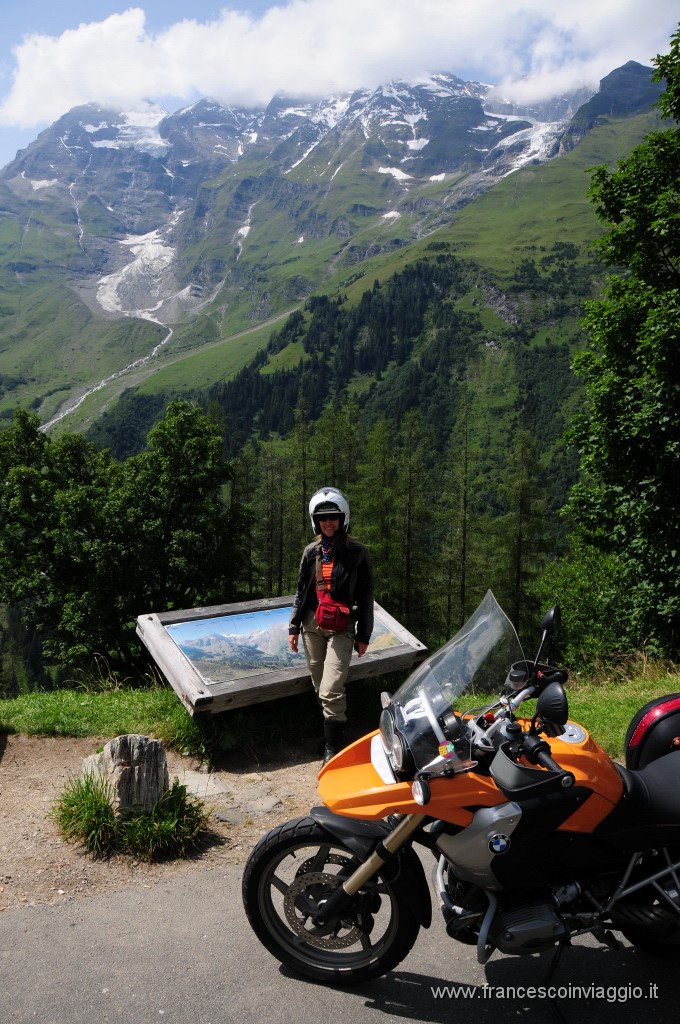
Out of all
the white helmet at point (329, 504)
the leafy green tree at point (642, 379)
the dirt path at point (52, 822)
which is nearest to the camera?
the dirt path at point (52, 822)

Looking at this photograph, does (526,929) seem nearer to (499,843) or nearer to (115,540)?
(499,843)

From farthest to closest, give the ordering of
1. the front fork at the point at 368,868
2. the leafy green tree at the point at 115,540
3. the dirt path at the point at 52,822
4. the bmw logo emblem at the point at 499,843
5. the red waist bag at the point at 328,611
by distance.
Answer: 1. the leafy green tree at the point at 115,540
2. the red waist bag at the point at 328,611
3. the dirt path at the point at 52,822
4. the front fork at the point at 368,868
5. the bmw logo emblem at the point at 499,843

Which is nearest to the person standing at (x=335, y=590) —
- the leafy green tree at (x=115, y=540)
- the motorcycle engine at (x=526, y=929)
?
the motorcycle engine at (x=526, y=929)

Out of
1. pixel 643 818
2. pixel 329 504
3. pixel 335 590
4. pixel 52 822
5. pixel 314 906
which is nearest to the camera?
pixel 643 818

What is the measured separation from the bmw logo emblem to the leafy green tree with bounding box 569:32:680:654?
38.8 feet

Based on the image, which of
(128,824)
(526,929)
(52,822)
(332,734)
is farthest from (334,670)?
(526,929)

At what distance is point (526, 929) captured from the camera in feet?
11.9

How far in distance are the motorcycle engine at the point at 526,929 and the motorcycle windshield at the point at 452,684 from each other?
2.68ft

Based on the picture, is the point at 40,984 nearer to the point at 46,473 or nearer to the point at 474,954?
the point at 474,954

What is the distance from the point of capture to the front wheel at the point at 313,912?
3.96 m

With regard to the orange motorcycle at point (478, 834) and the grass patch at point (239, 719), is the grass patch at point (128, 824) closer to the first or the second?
the orange motorcycle at point (478, 834)

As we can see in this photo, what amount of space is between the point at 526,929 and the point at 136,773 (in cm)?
305

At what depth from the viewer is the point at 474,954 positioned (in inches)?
168

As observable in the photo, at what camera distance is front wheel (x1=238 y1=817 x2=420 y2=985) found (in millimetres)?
A: 3959
